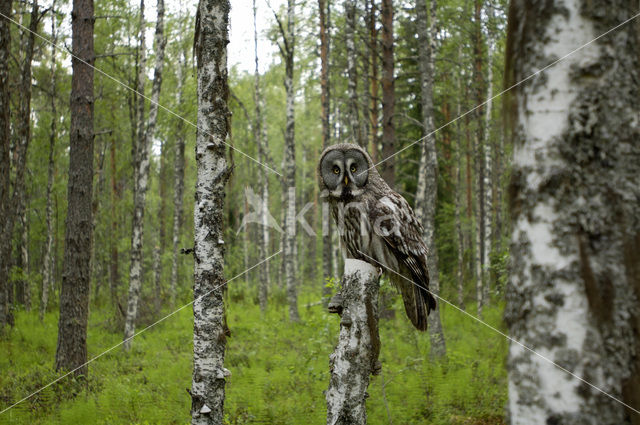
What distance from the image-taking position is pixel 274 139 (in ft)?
110

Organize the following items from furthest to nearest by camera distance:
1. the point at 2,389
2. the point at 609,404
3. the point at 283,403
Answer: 1. the point at 2,389
2. the point at 283,403
3. the point at 609,404

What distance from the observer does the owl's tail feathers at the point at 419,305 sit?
12.1ft

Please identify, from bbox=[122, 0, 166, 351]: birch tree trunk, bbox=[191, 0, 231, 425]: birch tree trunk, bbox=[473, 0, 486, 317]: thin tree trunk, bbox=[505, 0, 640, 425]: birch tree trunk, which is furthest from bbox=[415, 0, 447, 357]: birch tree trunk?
bbox=[505, 0, 640, 425]: birch tree trunk

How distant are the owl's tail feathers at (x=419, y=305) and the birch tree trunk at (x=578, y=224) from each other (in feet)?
8.14

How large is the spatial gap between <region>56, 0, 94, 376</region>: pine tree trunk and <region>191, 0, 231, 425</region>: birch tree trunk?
4.13m

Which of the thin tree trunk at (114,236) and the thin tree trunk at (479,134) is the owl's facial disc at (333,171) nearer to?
the thin tree trunk at (479,134)

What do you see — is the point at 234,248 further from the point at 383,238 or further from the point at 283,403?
the point at 383,238

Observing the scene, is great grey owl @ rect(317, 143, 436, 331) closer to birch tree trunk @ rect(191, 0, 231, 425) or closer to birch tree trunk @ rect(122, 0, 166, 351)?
birch tree trunk @ rect(191, 0, 231, 425)

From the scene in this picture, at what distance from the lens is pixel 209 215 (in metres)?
4.00

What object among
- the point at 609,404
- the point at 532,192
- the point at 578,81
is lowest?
the point at 609,404

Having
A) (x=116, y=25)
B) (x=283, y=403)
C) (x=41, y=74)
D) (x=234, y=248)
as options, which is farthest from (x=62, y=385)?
(x=41, y=74)

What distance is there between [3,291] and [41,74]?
1073 centimetres

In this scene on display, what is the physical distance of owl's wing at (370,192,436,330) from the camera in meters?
3.74

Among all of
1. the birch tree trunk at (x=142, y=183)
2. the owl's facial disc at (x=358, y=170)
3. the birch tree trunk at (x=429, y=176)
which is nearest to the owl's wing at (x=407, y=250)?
the owl's facial disc at (x=358, y=170)
